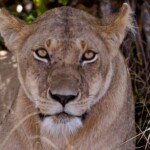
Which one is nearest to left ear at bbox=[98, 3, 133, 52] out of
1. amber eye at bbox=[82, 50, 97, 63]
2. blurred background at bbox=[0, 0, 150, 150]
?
amber eye at bbox=[82, 50, 97, 63]

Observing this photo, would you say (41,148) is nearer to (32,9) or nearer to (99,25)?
(99,25)

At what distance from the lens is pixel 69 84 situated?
266 centimetres

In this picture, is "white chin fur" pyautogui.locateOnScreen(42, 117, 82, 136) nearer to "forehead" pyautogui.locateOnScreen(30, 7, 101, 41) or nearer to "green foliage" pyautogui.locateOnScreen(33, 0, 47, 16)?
"forehead" pyautogui.locateOnScreen(30, 7, 101, 41)

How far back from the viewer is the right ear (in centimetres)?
296

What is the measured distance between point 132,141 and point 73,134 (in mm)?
394

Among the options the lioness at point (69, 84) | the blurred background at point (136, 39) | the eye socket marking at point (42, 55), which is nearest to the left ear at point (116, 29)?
the lioness at point (69, 84)

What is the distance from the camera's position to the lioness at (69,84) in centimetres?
274

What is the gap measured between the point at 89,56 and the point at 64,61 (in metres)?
0.12

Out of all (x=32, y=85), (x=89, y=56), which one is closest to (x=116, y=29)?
(x=89, y=56)

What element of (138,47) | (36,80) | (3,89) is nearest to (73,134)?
(36,80)

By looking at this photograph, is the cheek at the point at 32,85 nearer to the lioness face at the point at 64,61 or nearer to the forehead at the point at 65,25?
the lioness face at the point at 64,61

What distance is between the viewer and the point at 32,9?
4.40 m

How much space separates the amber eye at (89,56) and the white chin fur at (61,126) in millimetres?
257

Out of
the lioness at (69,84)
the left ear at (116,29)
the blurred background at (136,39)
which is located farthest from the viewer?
the blurred background at (136,39)
